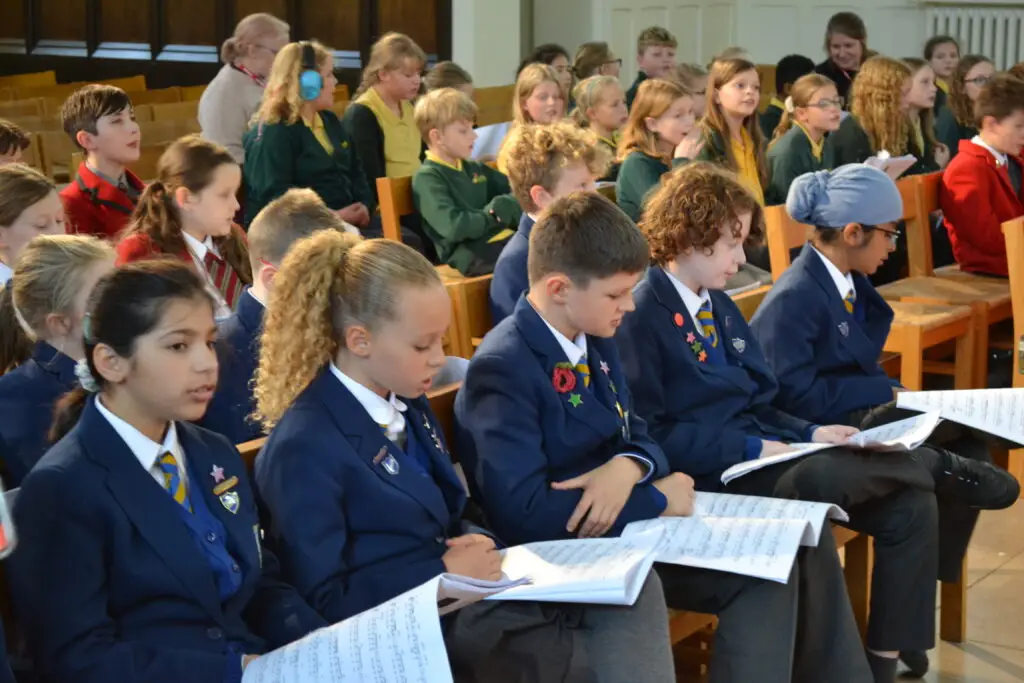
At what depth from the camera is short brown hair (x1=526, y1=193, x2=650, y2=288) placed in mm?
2717

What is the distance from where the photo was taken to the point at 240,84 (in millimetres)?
6730

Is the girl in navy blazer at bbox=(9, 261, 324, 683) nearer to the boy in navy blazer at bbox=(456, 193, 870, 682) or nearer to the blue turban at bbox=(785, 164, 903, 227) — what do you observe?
the boy in navy blazer at bbox=(456, 193, 870, 682)

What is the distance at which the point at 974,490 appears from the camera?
3162 millimetres

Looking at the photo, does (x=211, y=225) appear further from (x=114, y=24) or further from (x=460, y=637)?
(x=114, y=24)

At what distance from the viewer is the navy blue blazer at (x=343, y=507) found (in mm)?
2279

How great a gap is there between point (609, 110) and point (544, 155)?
279 centimetres

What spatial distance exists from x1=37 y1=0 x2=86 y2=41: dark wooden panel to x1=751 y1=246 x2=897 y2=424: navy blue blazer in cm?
1030

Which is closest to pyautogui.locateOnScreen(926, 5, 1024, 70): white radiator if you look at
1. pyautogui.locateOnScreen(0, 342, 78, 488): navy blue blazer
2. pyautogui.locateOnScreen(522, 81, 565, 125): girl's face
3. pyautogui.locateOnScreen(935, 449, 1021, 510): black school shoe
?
pyautogui.locateOnScreen(522, 81, 565, 125): girl's face

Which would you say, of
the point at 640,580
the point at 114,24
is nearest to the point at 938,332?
the point at 640,580

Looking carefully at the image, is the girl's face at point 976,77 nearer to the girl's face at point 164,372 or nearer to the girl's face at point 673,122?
the girl's face at point 673,122

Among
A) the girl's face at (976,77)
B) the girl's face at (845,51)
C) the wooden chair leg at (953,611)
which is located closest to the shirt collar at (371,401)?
the wooden chair leg at (953,611)

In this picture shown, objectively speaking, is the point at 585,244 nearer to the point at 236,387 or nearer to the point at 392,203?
the point at 236,387

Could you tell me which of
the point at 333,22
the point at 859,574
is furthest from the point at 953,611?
the point at 333,22

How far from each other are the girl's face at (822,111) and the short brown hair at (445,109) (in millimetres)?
1607
